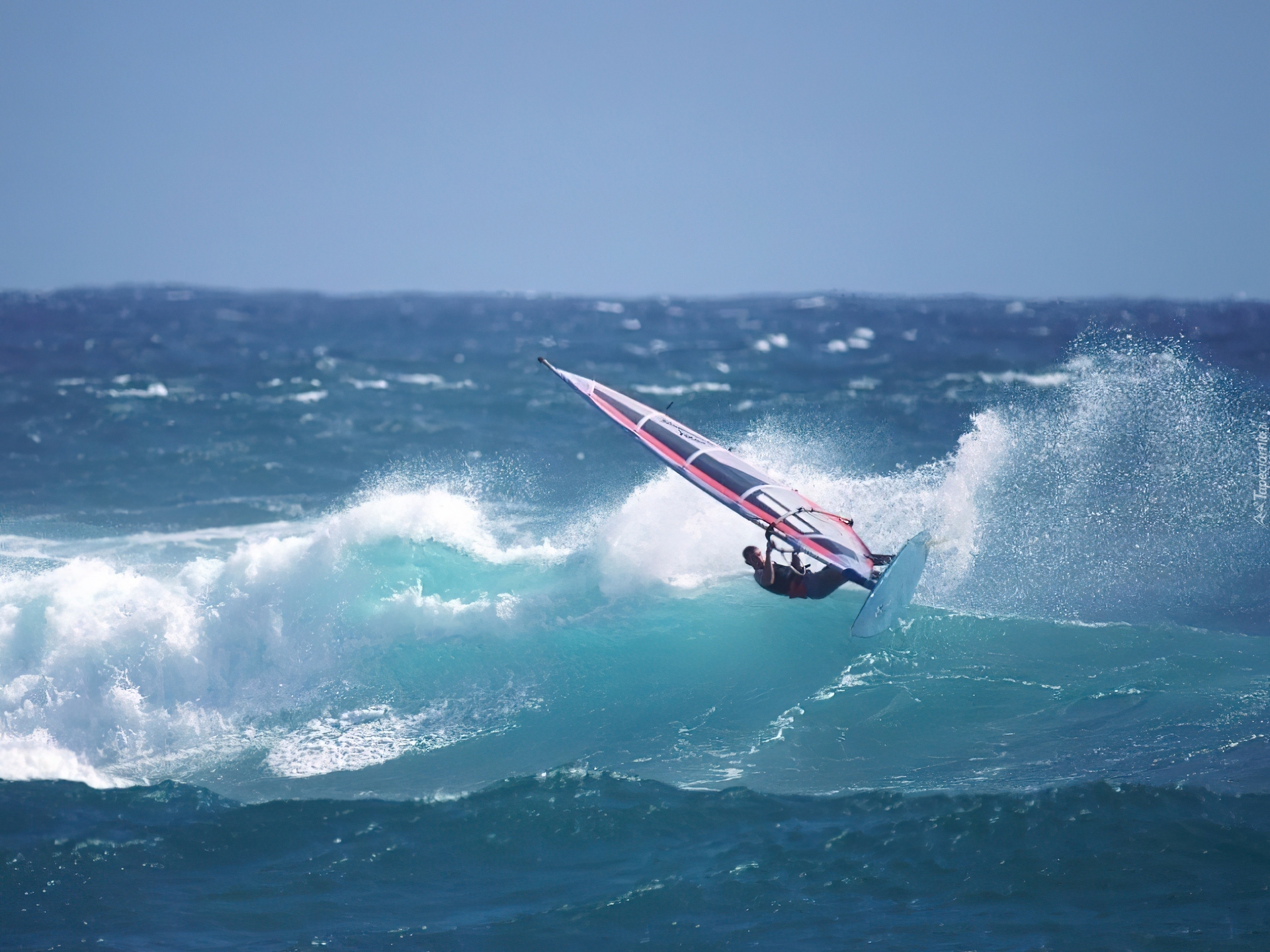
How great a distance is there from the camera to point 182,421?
21438 millimetres

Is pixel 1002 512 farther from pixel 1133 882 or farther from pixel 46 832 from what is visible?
pixel 46 832

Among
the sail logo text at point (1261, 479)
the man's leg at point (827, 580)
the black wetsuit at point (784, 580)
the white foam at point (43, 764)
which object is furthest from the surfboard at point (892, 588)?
the sail logo text at point (1261, 479)

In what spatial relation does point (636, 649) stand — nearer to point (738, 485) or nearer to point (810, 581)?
point (738, 485)

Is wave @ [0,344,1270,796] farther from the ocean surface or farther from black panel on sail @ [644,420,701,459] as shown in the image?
black panel on sail @ [644,420,701,459]

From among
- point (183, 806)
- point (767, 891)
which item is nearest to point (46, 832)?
point (183, 806)

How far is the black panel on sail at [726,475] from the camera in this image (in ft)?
29.9

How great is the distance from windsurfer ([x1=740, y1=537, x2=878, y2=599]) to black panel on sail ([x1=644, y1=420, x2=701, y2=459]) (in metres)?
2.17

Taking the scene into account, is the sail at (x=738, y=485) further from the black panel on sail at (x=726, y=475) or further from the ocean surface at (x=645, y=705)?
the ocean surface at (x=645, y=705)

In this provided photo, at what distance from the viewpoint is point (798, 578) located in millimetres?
7730

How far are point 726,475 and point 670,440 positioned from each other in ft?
3.23

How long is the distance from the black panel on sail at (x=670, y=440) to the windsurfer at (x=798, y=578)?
85.4 inches

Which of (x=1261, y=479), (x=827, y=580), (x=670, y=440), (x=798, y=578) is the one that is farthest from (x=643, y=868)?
(x=1261, y=479)

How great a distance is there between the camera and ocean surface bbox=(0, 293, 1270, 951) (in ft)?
20.9

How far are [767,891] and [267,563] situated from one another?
19.0 feet
